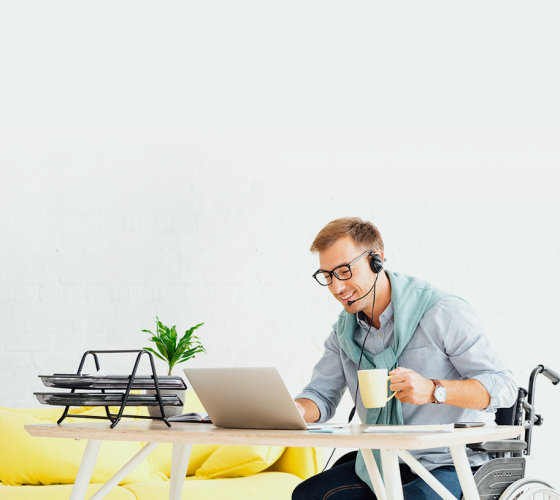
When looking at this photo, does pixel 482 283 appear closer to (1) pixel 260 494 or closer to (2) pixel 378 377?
(1) pixel 260 494

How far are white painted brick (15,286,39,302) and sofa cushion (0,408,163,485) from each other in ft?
2.70

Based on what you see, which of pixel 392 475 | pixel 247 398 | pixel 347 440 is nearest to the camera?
pixel 347 440

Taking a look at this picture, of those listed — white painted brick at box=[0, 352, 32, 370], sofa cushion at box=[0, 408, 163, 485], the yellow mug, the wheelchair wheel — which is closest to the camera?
the yellow mug

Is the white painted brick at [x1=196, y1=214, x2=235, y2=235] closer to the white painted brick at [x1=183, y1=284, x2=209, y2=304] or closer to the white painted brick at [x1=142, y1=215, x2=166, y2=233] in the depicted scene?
the white painted brick at [x1=142, y1=215, x2=166, y2=233]

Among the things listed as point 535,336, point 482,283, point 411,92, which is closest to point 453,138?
point 411,92

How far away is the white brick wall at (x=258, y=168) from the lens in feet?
10.2

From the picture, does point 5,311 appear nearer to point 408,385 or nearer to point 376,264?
point 376,264

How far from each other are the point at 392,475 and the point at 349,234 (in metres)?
0.75

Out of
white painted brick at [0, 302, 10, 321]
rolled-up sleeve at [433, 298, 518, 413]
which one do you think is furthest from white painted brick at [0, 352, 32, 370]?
rolled-up sleeve at [433, 298, 518, 413]

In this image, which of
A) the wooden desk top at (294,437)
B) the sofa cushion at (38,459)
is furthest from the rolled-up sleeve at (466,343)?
the sofa cushion at (38,459)

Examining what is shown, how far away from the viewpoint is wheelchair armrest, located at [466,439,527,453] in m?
1.51

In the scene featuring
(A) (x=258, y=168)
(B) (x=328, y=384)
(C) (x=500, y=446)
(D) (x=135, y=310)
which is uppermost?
(A) (x=258, y=168)

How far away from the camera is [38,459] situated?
2354mm

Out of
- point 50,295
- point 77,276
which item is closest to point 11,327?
point 50,295
